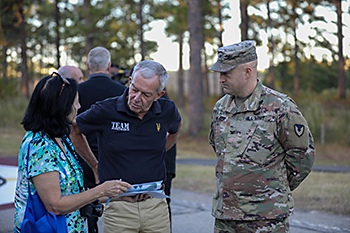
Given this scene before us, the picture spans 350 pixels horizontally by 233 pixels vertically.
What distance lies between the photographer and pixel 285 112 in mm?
2670

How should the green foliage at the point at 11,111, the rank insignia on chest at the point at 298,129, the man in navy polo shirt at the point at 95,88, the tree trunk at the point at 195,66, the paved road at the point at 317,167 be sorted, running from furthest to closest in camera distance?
the green foliage at the point at 11,111, the tree trunk at the point at 195,66, the paved road at the point at 317,167, the man in navy polo shirt at the point at 95,88, the rank insignia on chest at the point at 298,129

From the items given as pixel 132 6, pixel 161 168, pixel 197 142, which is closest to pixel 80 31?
pixel 132 6

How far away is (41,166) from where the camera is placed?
7.14 ft

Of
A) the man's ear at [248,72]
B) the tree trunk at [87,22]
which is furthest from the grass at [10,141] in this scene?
the man's ear at [248,72]

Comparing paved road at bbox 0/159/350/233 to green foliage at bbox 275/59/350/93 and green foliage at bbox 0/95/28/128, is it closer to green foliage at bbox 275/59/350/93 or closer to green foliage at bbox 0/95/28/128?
green foliage at bbox 0/95/28/128

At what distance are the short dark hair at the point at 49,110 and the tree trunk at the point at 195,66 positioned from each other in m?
16.6

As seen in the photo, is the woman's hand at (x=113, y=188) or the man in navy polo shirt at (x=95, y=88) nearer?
the woman's hand at (x=113, y=188)

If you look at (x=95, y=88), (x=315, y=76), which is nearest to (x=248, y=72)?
(x=95, y=88)

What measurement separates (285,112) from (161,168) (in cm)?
100

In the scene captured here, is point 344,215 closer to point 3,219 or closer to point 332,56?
point 3,219

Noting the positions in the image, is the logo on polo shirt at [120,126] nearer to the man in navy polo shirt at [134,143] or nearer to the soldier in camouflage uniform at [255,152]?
the man in navy polo shirt at [134,143]

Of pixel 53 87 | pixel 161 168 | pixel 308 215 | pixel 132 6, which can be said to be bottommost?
pixel 308 215

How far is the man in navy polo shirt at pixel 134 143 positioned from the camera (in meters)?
2.79

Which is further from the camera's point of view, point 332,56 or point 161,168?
point 332,56
